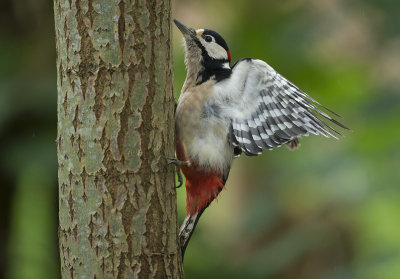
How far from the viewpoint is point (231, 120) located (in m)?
3.38

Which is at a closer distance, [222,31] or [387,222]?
[222,31]

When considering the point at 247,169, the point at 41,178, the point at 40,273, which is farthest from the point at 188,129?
the point at 247,169

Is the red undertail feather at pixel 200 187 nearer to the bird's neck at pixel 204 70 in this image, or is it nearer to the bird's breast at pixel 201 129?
the bird's breast at pixel 201 129

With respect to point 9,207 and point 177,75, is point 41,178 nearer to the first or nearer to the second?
point 9,207

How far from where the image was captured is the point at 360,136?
4.45 meters

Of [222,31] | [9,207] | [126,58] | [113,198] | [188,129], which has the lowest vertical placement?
[9,207]

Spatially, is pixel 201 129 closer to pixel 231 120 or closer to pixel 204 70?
pixel 231 120

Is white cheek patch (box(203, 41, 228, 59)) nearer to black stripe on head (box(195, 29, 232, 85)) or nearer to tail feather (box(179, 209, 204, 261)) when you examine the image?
black stripe on head (box(195, 29, 232, 85))

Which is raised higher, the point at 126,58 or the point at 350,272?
the point at 126,58

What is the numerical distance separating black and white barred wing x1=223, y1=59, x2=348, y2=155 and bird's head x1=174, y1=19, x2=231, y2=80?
1.00ft

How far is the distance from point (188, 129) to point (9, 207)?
2.29m

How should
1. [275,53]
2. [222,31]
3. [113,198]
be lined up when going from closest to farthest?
1. [113,198]
2. [275,53]
3. [222,31]

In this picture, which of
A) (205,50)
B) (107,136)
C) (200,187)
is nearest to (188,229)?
(200,187)

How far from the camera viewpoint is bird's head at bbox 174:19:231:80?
3.67 m
